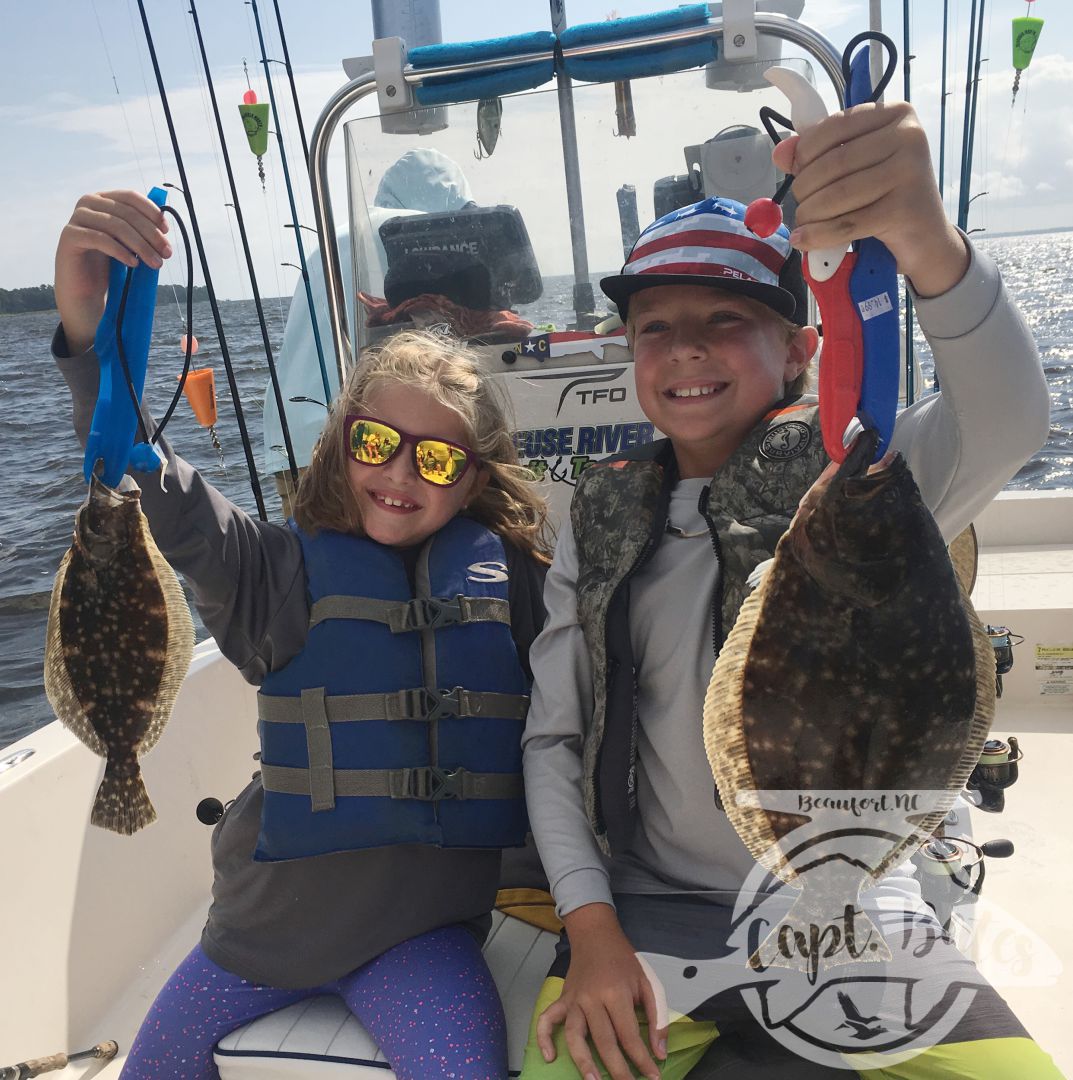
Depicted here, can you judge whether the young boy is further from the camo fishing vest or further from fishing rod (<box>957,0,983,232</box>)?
fishing rod (<box>957,0,983,232</box>)

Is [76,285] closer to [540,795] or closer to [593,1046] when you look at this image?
[540,795]

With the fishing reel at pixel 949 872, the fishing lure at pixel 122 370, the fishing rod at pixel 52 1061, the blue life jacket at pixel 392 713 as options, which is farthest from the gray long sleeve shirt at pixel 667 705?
the fishing rod at pixel 52 1061

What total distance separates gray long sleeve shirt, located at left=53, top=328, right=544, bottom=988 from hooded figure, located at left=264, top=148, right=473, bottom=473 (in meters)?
2.34

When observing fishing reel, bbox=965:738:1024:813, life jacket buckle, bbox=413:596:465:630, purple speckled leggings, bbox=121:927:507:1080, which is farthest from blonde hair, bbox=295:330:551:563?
fishing reel, bbox=965:738:1024:813

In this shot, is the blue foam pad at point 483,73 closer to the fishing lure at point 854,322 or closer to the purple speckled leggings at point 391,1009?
the fishing lure at point 854,322

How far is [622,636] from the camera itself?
6.11 feet

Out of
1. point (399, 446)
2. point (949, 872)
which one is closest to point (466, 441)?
point (399, 446)

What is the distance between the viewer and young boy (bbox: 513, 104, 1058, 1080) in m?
1.59

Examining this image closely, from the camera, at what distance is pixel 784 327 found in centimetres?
196

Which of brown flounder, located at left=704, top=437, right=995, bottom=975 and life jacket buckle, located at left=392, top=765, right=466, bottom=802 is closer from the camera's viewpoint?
brown flounder, located at left=704, top=437, right=995, bottom=975

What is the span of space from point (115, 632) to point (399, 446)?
0.84 m

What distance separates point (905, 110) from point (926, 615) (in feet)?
1.95

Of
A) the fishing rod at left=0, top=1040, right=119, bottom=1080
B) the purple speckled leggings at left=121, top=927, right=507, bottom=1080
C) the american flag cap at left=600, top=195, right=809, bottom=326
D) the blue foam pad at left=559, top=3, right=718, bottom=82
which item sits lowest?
the fishing rod at left=0, top=1040, right=119, bottom=1080

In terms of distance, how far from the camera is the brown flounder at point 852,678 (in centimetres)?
112
